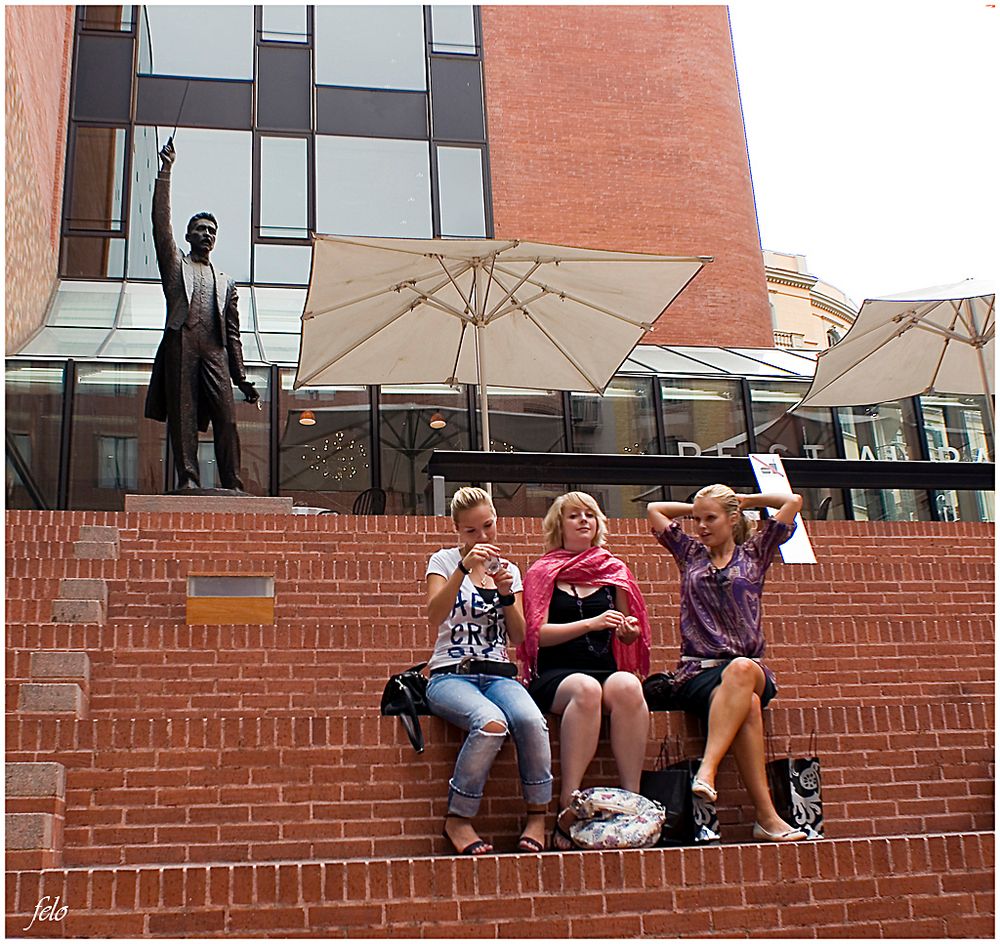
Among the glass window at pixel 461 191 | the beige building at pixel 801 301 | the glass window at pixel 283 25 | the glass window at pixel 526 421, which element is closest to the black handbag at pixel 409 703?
the glass window at pixel 526 421

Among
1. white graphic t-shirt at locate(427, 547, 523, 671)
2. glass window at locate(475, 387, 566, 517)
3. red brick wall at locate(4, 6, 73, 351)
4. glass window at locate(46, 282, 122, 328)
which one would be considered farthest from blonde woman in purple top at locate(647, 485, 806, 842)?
glass window at locate(46, 282, 122, 328)

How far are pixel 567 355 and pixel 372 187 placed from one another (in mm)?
7688

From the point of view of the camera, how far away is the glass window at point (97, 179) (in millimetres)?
18141

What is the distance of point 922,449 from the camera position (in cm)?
1517

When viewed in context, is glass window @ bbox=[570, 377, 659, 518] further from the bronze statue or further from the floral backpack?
the floral backpack

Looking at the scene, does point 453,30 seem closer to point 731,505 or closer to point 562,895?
point 731,505

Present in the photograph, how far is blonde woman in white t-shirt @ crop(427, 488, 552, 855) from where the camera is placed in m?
4.98

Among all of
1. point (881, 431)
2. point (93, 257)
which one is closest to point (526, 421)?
point (881, 431)

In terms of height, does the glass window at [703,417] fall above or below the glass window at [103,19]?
below

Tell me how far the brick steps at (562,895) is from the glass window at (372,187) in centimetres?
1510

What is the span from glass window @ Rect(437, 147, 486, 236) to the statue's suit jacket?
362 inches

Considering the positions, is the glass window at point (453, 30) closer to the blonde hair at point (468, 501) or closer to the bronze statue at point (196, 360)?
the bronze statue at point (196, 360)

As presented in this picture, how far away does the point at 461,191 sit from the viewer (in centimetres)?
1955

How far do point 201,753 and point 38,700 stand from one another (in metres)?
0.77
